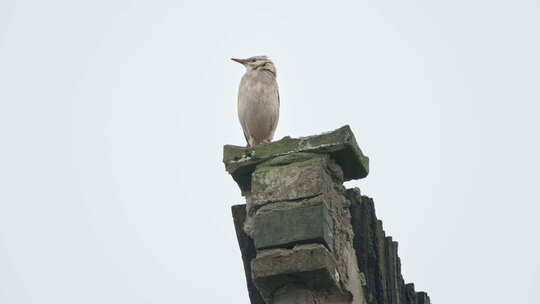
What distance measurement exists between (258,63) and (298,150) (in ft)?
18.4

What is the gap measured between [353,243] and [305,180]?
72cm

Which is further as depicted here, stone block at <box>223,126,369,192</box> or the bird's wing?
the bird's wing

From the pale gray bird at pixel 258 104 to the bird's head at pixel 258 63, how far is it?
0.6 inches

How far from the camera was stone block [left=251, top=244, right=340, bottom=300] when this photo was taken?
5188mm

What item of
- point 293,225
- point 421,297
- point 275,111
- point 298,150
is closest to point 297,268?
point 293,225

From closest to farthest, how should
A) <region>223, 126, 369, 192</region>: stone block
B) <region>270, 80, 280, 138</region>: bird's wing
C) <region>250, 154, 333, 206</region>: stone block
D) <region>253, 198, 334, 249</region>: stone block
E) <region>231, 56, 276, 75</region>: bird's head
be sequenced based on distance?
<region>253, 198, 334, 249</region>: stone block
<region>250, 154, 333, 206</region>: stone block
<region>223, 126, 369, 192</region>: stone block
<region>270, 80, 280, 138</region>: bird's wing
<region>231, 56, 276, 75</region>: bird's head

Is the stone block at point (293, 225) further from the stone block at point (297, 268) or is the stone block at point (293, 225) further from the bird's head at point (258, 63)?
the bird's head at point (258, 63)

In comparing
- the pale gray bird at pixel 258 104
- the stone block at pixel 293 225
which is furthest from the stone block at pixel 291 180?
the pale gray bird at pixel 258 104

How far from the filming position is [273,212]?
5.46 metres

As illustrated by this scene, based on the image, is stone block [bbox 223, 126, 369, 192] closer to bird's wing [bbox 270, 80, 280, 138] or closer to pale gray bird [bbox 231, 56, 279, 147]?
pale gray bird [bbox 231, 56, 279, 147]

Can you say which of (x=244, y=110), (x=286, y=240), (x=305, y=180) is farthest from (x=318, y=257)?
(x=244, y=110)

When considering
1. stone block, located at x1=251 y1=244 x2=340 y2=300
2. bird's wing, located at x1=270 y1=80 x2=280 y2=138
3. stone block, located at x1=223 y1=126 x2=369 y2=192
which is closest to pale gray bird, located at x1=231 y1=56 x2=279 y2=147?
bird's wing, located at x1=270 y1=80 x2=280 y2=138

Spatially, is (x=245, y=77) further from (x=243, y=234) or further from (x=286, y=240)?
(x=286, y=240)

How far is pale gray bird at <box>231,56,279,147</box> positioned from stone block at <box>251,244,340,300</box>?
5.35 m
